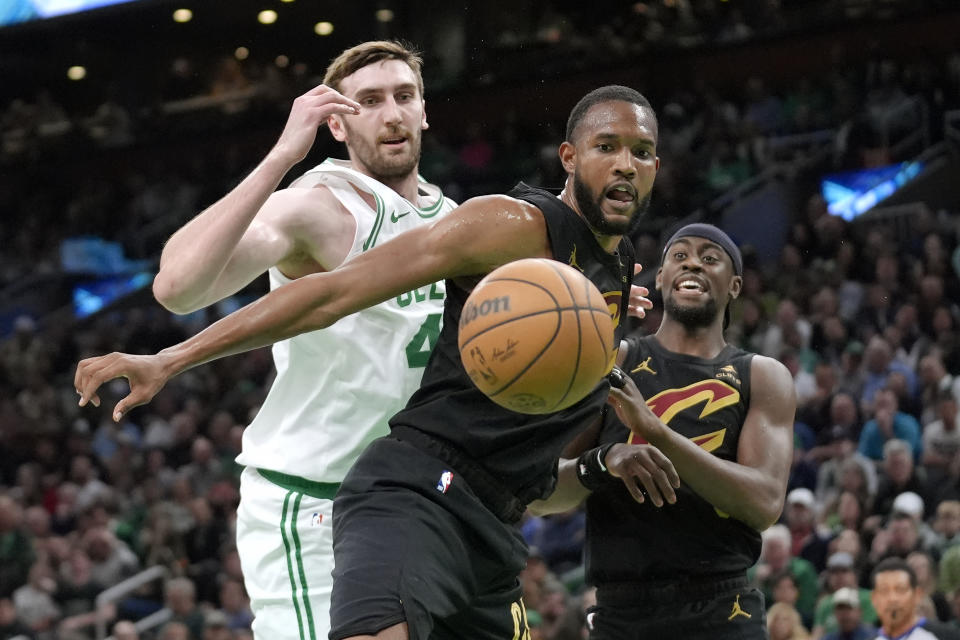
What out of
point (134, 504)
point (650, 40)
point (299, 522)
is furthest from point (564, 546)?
point (650, 40)

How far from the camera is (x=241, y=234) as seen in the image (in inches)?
142

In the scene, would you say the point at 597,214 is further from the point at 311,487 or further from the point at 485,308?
the point at 311,487

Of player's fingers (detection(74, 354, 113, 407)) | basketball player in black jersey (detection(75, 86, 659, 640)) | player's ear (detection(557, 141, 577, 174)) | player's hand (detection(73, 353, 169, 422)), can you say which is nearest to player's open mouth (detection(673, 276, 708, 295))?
basketball player in black jersey (detection(75, 86, 659, 640))

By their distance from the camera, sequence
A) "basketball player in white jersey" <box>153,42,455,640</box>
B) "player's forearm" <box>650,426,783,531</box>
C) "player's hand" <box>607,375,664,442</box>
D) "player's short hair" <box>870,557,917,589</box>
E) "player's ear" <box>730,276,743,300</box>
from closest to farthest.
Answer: "basketball player in white jersey" <box>153,42,455,640</box>, "player's hand" <box>607,375,664,442</box>, "player's forearm" <box>650,426,783,531</box>, "player's ear" <box>730,276,743,300</box>, "player's short hair" <box>870,557,917,589</box>

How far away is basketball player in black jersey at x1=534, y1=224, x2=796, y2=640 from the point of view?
14.2ft

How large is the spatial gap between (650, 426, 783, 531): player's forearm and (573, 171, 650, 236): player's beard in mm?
837

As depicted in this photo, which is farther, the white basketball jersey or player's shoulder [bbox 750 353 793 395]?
player's shoulder [bbox 750 353 793 395]

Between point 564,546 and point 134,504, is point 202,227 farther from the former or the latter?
point 134,504

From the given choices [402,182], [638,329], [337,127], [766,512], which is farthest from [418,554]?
[638,329]

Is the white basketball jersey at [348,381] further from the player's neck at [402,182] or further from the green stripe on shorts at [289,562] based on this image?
the player's neck at [402,182]

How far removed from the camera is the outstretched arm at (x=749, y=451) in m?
4.17

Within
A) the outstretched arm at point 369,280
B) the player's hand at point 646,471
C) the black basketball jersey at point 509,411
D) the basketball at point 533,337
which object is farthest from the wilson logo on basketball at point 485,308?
the player's hand at point 646,471

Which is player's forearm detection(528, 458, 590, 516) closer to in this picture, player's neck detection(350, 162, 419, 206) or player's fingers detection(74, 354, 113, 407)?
player's neck detection(350, 162, 419, 206)

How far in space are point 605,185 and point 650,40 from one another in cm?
1264
